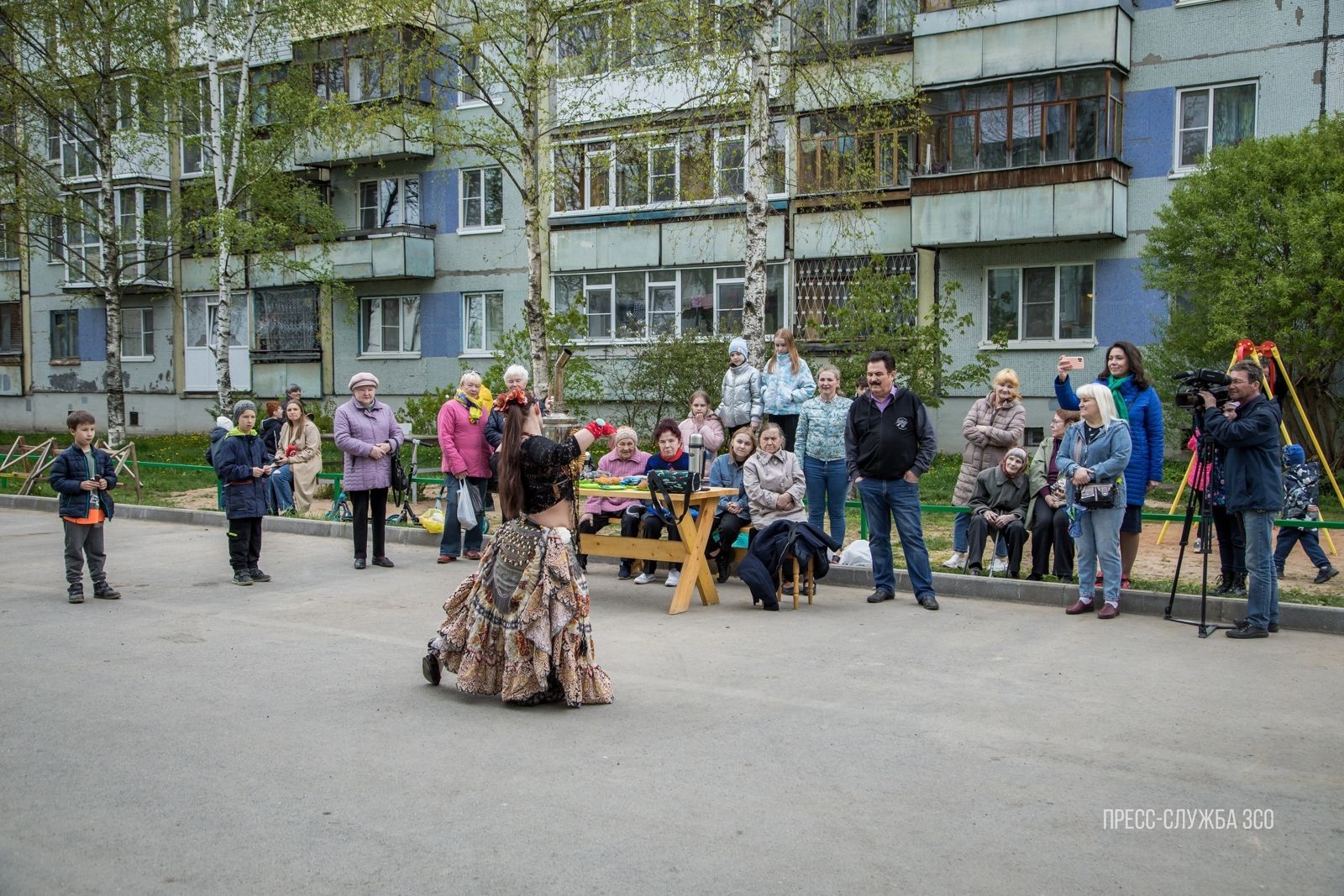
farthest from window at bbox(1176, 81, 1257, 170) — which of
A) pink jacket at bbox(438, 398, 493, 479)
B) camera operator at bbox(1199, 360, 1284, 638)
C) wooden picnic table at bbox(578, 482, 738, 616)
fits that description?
wooden picnic table at bbox(578, 482, 738, 616)

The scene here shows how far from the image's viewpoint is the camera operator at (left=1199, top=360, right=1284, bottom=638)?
8453 mm

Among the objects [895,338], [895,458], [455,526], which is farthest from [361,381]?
[895,338]

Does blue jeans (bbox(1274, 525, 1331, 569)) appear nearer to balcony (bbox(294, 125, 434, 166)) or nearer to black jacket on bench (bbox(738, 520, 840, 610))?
black jacket on bench (bbox(738, 520, 840, 610))

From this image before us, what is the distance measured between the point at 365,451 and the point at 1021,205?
16.3 metres

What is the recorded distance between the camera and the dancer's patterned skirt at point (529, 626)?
22.6 ft

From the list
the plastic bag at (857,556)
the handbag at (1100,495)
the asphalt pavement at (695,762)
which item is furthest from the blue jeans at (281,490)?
the handbag at (1100,495)

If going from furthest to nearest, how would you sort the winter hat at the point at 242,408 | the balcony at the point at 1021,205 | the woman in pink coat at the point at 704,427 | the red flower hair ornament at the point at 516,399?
1. the balcony at the point at 1021,205
2. the woman in pink coat at the point at 704,427
3. the winter hat at the point at 242,408
4. the red flower hair ornament at the point at 516,399

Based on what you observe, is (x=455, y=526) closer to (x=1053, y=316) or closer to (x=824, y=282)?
(x=1053, y=316)

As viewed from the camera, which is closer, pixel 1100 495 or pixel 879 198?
pixel 1100 495

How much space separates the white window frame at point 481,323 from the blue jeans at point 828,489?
2186cm

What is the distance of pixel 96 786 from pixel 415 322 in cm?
2981

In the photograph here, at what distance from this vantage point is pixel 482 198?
109ft

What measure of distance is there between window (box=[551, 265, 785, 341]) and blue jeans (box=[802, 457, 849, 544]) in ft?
50.9

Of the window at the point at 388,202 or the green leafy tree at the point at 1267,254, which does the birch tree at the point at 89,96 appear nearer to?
the window at the point at 388,202
